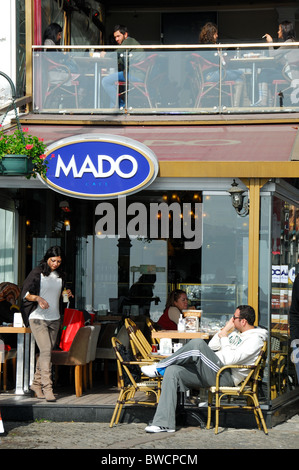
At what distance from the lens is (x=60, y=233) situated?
15.1 meters

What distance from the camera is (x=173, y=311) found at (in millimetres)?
11688

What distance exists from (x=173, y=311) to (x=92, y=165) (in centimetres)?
240

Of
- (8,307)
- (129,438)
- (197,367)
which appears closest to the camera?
(129,438)

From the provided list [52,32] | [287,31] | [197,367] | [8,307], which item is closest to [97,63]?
[52,32]

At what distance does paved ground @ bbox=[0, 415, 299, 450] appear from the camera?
8555mm

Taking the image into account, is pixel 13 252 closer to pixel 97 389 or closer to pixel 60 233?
pixel 60 233

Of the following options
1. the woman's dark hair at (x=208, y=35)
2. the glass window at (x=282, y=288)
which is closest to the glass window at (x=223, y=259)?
the glass window at (x=282, y=288)

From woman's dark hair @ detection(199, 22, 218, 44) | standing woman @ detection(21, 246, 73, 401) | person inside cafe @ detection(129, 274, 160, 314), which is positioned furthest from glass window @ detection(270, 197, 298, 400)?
person inside cafe @ detection(129, 274, 160, 314)

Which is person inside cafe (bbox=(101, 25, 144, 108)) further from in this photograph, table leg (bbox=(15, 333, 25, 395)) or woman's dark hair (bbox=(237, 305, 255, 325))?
woman's dark hair (bbox=(237, 305, 255, 325))

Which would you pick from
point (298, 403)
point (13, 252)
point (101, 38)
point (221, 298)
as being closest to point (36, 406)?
point (221, 298)

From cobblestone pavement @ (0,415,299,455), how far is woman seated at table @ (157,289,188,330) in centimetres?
201

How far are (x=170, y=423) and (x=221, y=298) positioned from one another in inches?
80.3

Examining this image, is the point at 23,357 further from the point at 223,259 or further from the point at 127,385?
the point at 223,259

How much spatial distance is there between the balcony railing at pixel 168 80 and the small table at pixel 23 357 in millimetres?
3488
